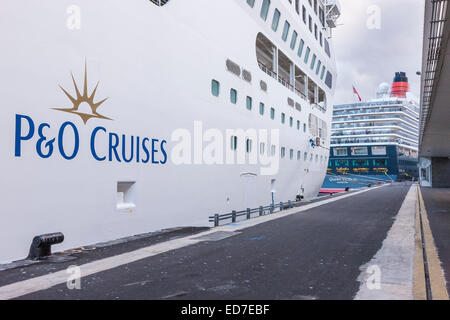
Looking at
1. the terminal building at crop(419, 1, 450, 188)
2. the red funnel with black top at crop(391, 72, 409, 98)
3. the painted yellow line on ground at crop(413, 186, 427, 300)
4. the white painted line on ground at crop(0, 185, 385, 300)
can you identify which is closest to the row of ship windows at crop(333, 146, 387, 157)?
the red funnel with black top at crop(391, 72, 409, 98)

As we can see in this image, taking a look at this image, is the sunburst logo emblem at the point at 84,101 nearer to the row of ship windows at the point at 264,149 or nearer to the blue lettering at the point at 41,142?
the blue lettering at the point at 41,142

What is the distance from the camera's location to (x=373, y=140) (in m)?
82.2

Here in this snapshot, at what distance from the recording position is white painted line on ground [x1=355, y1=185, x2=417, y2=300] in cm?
506

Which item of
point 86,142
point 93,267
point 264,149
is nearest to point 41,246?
point 93,267

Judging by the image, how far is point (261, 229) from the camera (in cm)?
1162

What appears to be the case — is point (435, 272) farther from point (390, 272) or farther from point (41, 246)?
point (41, 246)

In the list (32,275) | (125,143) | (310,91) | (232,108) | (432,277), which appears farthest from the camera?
(310,91)

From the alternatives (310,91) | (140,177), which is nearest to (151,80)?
(140,177)

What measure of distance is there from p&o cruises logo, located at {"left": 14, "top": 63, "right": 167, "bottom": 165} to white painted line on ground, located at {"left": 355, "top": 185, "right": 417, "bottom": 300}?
6.67 metres

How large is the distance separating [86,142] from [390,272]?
7.25m

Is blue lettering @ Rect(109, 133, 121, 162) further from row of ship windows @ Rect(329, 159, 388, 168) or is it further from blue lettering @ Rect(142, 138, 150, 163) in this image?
row of ship windows @ Rect(329, 159, 388, 168)
